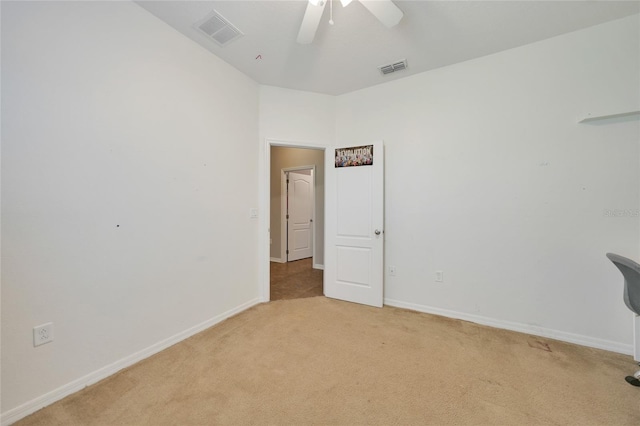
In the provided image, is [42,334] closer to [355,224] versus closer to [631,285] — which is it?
[355,224]

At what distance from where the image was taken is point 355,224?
10.6 ft

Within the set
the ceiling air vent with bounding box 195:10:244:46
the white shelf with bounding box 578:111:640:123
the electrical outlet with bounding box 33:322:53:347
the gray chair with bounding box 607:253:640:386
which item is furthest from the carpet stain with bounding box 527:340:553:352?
the ceiling air vent with bounding box 195:10:244:46

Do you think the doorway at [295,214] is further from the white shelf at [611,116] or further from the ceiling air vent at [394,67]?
the white shelf at [611,116]

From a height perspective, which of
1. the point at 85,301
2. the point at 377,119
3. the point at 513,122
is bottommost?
the point at 85,301

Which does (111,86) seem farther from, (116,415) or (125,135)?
(116,415)

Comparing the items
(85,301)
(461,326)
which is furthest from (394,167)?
(85,301)

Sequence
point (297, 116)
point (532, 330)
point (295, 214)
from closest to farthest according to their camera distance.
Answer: point (532, 330)
point (297, 116)
point (295, 214)

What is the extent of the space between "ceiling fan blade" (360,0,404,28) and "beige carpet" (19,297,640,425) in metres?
2.55

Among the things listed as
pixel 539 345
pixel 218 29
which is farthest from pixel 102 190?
pixel 539 345

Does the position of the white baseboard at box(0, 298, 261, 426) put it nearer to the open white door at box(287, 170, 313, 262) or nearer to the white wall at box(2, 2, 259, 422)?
the white wall at box(2, 2, 259, 422)

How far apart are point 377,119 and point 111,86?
266 centimetres

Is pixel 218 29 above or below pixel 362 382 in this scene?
above

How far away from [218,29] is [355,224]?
7.98ft

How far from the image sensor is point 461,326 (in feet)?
8.43
